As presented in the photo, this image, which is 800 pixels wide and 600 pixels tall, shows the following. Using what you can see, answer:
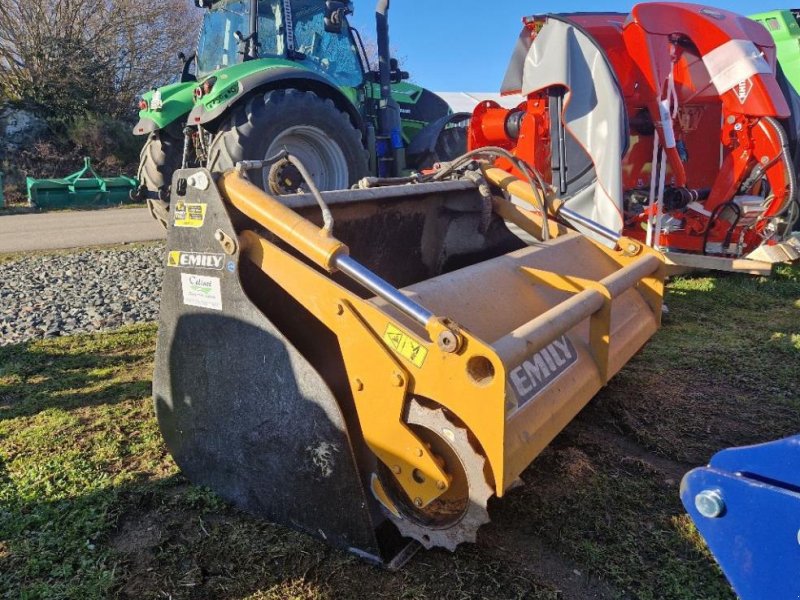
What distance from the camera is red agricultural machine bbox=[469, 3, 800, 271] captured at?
473 cm

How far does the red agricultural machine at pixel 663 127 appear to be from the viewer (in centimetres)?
473

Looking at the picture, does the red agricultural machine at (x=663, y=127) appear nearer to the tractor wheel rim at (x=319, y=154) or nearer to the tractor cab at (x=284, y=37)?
the tractor wheel rim at (x=319, y=154)

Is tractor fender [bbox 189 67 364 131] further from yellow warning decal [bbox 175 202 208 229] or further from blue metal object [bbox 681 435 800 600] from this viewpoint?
blue metal object [bbox 681 435 800 600]

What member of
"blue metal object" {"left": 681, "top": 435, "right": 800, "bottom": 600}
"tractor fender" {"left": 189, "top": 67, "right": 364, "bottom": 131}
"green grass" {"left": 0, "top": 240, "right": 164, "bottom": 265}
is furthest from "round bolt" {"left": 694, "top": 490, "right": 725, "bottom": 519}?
"green grass" {"left": 0, "top": 240, "right": 164, "bottom": 265}

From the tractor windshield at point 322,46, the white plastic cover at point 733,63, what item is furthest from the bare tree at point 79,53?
the white plastic cover at point 733,63

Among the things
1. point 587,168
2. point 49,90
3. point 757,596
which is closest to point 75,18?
point 49,90

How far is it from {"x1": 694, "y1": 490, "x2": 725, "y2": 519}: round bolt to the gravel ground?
4120mm

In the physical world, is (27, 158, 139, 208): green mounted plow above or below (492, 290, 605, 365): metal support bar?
below

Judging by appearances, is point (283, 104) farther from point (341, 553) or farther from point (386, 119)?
point (341, 553)

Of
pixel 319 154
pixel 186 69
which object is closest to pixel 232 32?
pixel 186 69

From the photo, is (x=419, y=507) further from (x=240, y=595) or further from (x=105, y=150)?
(x=105, y=150)

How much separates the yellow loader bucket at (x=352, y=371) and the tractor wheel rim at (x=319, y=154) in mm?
3293

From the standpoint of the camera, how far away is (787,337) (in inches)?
158

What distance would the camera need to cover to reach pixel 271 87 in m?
5.62
